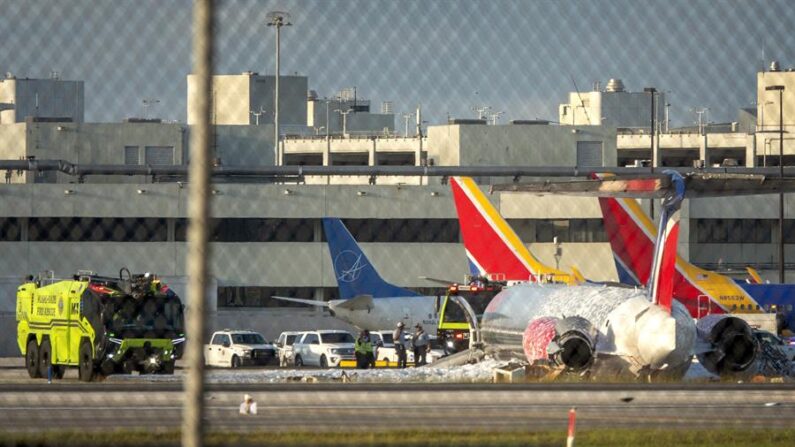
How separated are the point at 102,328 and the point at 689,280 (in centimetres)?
1792

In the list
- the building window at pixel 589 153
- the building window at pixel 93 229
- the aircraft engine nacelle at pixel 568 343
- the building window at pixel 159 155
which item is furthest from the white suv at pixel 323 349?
the building window at pixel 589 153

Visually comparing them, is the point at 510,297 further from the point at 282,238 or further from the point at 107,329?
the point at 282,238

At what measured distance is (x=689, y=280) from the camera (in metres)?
36.7

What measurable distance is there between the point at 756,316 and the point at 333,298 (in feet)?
54.1

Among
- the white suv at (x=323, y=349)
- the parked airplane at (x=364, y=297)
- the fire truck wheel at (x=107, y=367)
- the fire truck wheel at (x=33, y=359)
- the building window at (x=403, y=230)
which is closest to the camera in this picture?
the fire truck wheel at (x=107, y=367)

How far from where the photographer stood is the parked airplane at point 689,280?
3353 centimetres

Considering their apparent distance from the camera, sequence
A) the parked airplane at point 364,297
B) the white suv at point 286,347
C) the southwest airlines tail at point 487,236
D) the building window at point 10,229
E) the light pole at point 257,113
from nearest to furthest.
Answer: the building window at point 10,229
the white suv at point 286,347
the southwest airlines tail at point 487,236
the parked airplane at point 364,297
the light pole at point 257,113

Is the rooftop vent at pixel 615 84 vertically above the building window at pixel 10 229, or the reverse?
the rooftop vent at pixel 615 84

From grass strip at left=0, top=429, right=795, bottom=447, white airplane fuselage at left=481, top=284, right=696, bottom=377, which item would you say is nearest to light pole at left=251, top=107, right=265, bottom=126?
white airplane fuselage at left=481, top=284, right=696, bottom=377

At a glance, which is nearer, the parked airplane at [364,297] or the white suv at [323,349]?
the white suv at [323,349]

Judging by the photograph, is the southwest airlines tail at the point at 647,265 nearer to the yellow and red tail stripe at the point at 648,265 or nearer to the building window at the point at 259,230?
the yellow and red tail stripe at the point at 648,265

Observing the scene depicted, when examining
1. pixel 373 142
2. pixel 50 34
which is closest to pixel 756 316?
pixel 50 34

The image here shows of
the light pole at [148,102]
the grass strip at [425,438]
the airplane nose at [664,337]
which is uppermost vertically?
the light pole at [148,102]

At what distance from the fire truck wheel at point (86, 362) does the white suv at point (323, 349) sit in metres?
13.1
